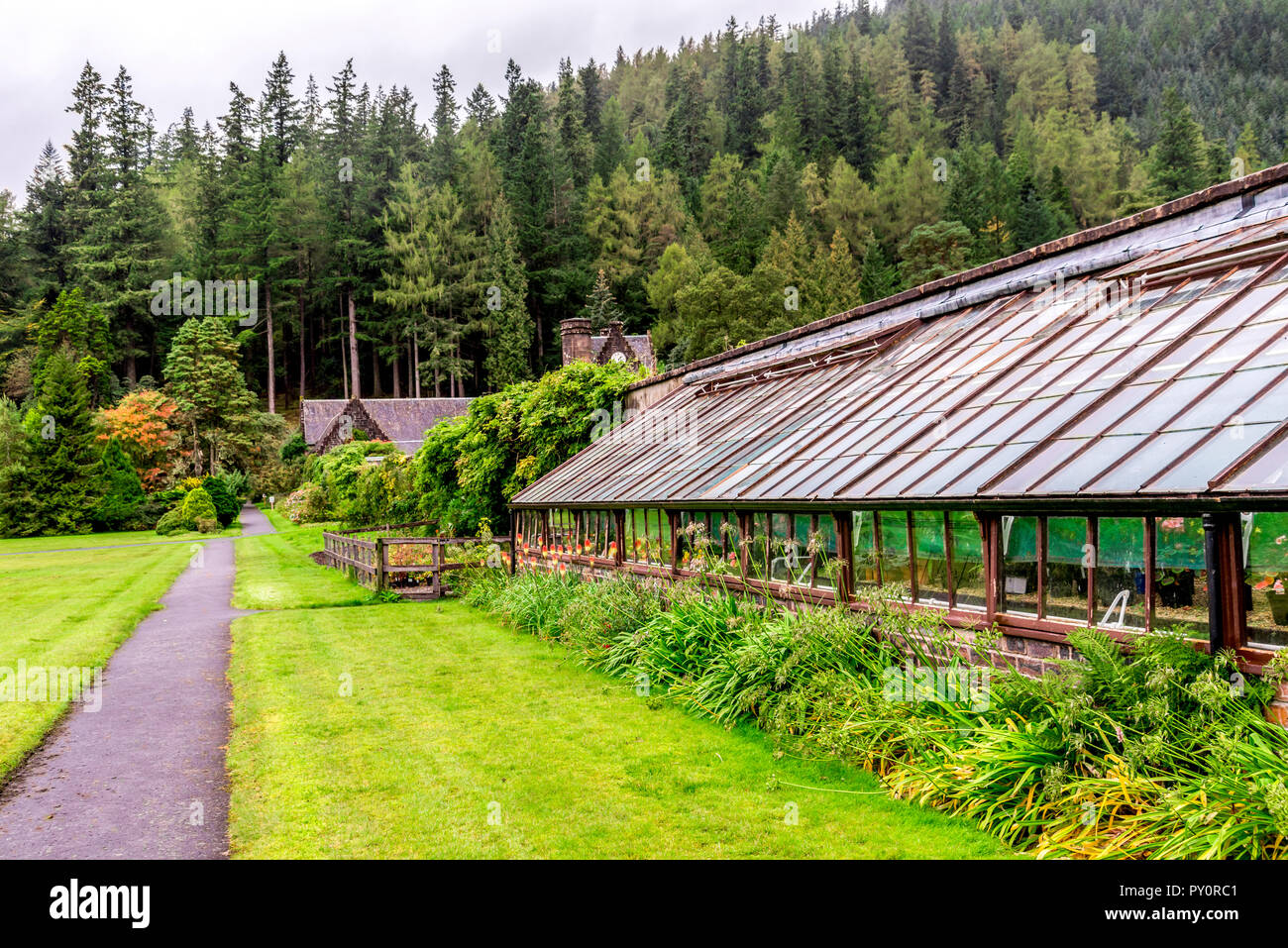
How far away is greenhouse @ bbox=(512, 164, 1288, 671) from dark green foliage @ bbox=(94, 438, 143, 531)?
3796 cm

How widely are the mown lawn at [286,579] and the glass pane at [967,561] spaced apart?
16117 mm

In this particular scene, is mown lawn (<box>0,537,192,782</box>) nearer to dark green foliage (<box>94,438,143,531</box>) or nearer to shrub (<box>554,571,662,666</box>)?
shrub (<box>554,571,662,666</box>)

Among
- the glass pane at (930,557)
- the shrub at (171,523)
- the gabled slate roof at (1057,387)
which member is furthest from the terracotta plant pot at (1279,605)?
the shrub at (171,523)

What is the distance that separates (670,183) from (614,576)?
227 feet

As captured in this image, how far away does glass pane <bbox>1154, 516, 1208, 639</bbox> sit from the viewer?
597 cm

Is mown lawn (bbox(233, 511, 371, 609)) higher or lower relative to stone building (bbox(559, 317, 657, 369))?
lower

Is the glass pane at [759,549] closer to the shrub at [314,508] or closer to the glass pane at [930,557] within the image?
the glass pane at [930,557]

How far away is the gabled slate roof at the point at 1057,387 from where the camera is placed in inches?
254

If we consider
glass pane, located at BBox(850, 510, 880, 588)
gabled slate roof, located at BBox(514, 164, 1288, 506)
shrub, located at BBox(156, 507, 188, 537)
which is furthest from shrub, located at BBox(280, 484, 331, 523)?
glass pane, located at BBox(850, 510, 880, 588)

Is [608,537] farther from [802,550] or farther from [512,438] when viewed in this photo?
[512,438]

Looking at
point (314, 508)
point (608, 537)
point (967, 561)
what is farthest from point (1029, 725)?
point (314, 508)

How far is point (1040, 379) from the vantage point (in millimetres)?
8891

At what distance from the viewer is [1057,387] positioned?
8.46 meters
